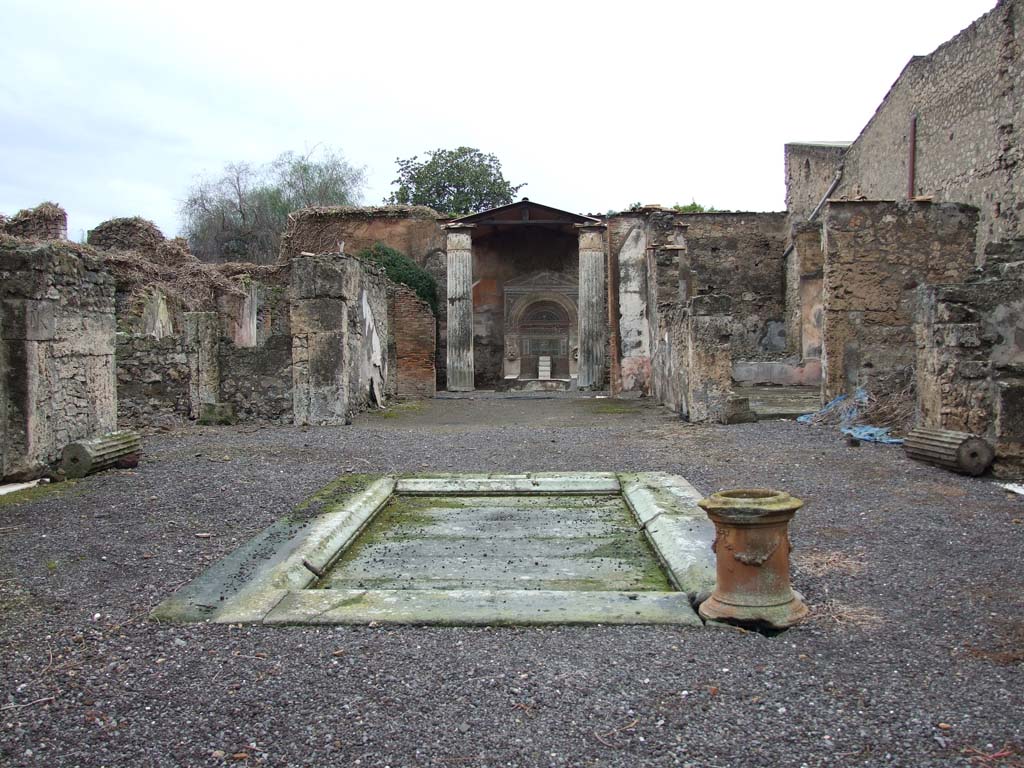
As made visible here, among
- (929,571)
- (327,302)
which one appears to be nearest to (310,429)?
(327,302)

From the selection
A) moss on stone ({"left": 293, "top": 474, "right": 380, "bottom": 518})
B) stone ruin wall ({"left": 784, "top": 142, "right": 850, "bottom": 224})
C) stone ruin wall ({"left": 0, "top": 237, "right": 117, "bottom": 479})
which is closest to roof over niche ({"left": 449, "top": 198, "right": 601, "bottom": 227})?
stone ruin wall ({"left": 784, "top": 142, "right": 850, "bottom": 224})

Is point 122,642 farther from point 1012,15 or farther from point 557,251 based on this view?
point 557,251

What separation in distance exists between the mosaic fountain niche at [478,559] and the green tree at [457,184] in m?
28.9

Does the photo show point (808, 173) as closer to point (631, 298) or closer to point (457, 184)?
point (631, 298)

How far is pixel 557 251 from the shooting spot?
2652cm

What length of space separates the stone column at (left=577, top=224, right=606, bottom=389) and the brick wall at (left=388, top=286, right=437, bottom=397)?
412cm

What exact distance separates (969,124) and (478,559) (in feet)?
49.5

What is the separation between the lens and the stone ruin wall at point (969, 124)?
1409cm

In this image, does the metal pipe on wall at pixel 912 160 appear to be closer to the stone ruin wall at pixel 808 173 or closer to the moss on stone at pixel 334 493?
the stone ruin wall at pixel 808 173

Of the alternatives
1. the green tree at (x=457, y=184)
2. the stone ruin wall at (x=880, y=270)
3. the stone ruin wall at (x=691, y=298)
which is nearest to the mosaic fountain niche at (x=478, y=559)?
the stone ruin wall at (x=691, y=298)

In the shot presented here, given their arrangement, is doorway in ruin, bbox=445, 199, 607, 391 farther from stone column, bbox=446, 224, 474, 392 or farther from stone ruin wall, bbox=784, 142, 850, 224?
stone ruin wall, bbox=784, 142, 850, 224

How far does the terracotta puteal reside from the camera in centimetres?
340

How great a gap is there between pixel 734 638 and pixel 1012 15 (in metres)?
15.0

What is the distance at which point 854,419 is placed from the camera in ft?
33.6
